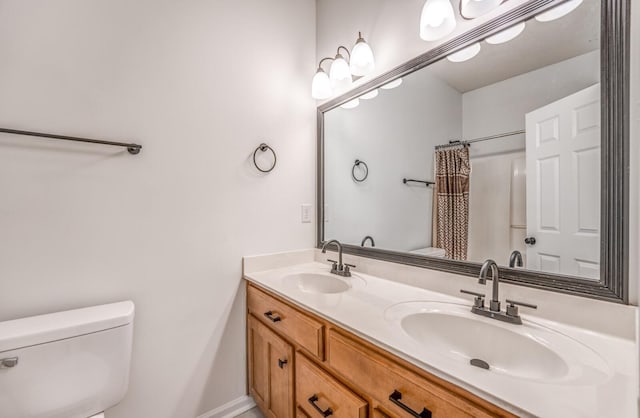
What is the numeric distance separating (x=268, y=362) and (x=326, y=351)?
521 millimetres

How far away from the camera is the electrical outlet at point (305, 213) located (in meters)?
1.87

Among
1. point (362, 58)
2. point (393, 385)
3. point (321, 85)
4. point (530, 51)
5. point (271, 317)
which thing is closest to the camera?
point (393, 385)

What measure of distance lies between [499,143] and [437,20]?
0.58 meters

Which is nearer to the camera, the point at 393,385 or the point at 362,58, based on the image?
the point at 393,385

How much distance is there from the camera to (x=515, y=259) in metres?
1.04

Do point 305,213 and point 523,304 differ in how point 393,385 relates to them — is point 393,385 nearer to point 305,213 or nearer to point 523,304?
point 523,304

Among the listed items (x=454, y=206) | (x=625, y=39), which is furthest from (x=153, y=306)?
(x=625, y=39)

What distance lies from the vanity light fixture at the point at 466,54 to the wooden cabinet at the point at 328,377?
1.22 m

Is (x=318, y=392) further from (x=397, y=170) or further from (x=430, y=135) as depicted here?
(x=430, y=135)

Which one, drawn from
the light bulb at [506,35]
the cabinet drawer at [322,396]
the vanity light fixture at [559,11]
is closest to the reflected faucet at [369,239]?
the cabinet drawer at [322,396]

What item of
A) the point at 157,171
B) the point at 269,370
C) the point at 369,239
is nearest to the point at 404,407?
the point at 269,370

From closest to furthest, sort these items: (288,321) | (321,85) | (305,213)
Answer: (288,321) < (321,85) < (305,213)

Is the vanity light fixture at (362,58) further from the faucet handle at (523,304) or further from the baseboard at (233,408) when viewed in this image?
the baseboard at (233,408)

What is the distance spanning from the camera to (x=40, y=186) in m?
1.08
